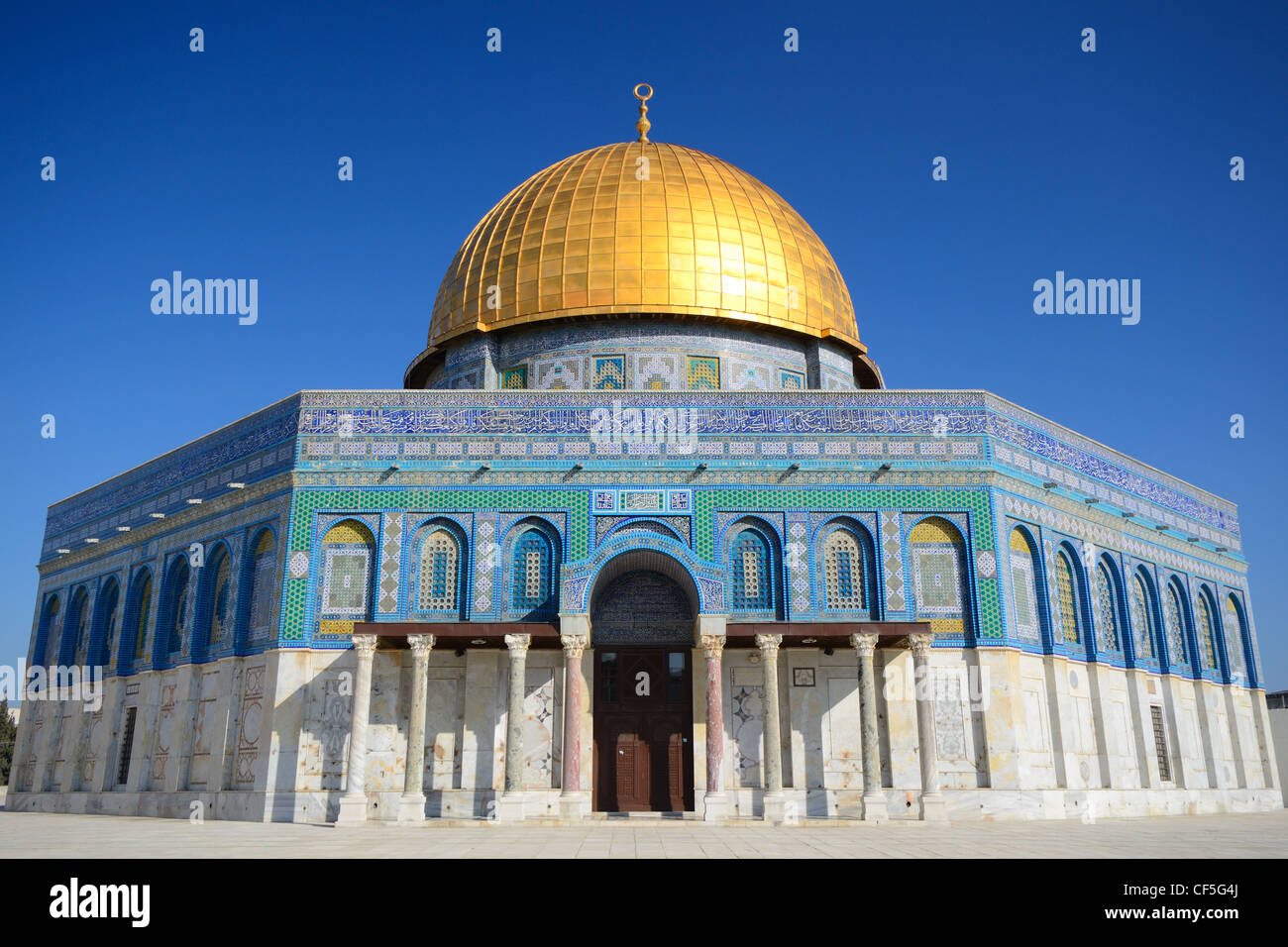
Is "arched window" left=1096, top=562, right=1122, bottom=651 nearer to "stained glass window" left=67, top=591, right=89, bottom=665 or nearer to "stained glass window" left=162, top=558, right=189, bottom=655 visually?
"stained glass window" left=162, top=558, right=189, bottom=655

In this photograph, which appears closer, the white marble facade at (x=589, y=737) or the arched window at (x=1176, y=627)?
the white marble facade at (x=589, y=737)

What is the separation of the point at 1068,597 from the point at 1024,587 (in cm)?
185

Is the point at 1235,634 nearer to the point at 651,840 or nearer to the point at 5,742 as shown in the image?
the point at 651,840

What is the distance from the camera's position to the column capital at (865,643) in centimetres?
1852

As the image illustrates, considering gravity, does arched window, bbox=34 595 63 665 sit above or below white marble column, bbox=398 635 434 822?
above

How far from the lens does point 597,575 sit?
19.7 meters

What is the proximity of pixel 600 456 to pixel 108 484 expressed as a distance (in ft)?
45.3

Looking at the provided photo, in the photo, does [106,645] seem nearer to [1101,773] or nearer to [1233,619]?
[1101,773]

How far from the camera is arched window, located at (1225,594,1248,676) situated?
27.6 meters

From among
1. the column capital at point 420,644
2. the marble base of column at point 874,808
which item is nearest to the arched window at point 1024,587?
the marble base of column at point 874,808

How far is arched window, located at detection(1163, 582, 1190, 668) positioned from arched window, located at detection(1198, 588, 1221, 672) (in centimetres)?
88

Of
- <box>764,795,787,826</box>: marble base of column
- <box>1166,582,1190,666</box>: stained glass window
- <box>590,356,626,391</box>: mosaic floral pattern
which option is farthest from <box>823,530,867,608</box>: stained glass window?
<box>1166,582,1190,666</box>: stained glass window

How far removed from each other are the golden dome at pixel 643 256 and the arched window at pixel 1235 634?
1207 cm

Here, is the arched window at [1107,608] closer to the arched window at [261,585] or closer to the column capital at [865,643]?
the column capital at [865,643]
